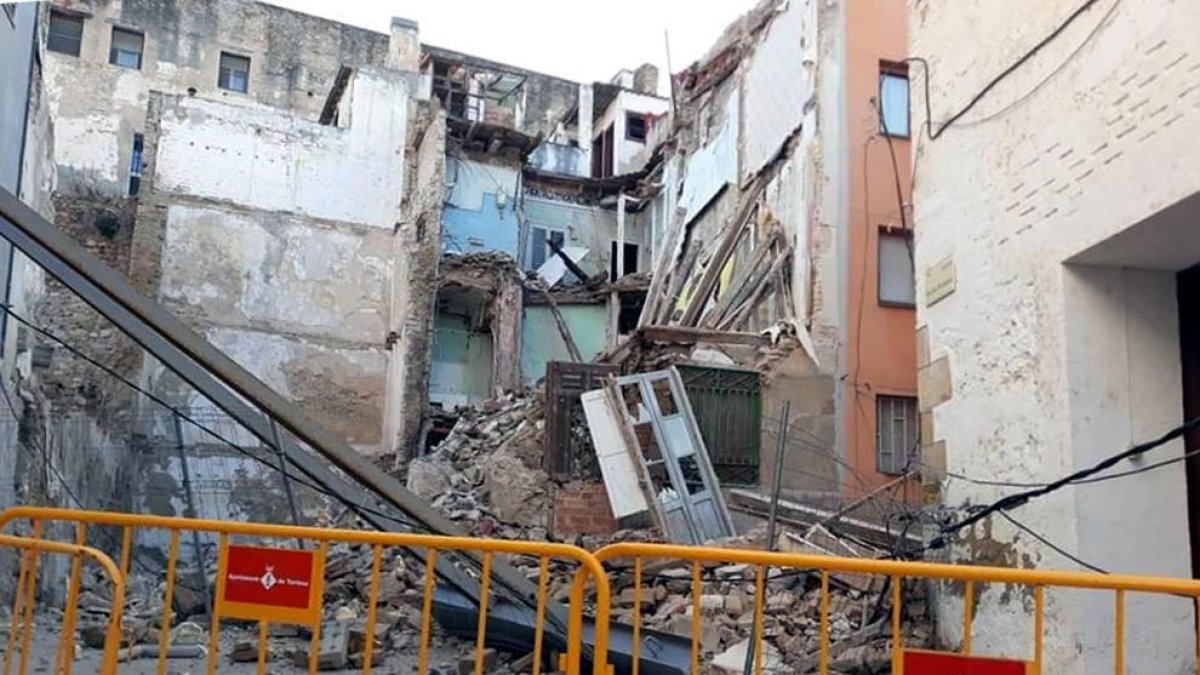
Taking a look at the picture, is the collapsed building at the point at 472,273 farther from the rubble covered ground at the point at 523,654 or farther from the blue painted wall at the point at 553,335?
the rubble covered ground at the point at 523,654

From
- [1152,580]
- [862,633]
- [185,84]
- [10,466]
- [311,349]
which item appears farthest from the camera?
[185,84]

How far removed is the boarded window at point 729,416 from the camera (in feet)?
44.9

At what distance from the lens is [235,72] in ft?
102

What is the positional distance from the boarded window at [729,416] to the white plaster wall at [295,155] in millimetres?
11381

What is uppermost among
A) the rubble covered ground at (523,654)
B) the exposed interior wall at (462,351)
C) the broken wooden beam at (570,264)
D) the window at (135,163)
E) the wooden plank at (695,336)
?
the window at (135,163)

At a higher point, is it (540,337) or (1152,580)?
(540,337)

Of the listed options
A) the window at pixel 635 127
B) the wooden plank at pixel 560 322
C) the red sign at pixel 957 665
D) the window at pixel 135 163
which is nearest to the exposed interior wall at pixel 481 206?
the wooden plank at pixel 560 322

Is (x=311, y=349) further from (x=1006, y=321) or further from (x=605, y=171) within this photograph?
(x=1006, y=321)

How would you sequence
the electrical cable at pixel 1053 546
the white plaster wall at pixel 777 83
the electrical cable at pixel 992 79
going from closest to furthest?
the electrical cable at pixel 1053 546 → the electrical cable at pixel 992 79 → the white plaster wall at pixel 777 83

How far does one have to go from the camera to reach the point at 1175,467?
20.7 ft

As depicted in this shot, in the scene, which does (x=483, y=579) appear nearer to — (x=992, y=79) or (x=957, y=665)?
(x=957, y=665)

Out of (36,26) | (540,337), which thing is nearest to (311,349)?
(540,337)

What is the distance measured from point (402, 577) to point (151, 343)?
4.81m

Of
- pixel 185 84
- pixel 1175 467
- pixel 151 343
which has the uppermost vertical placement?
pixel 185 84
